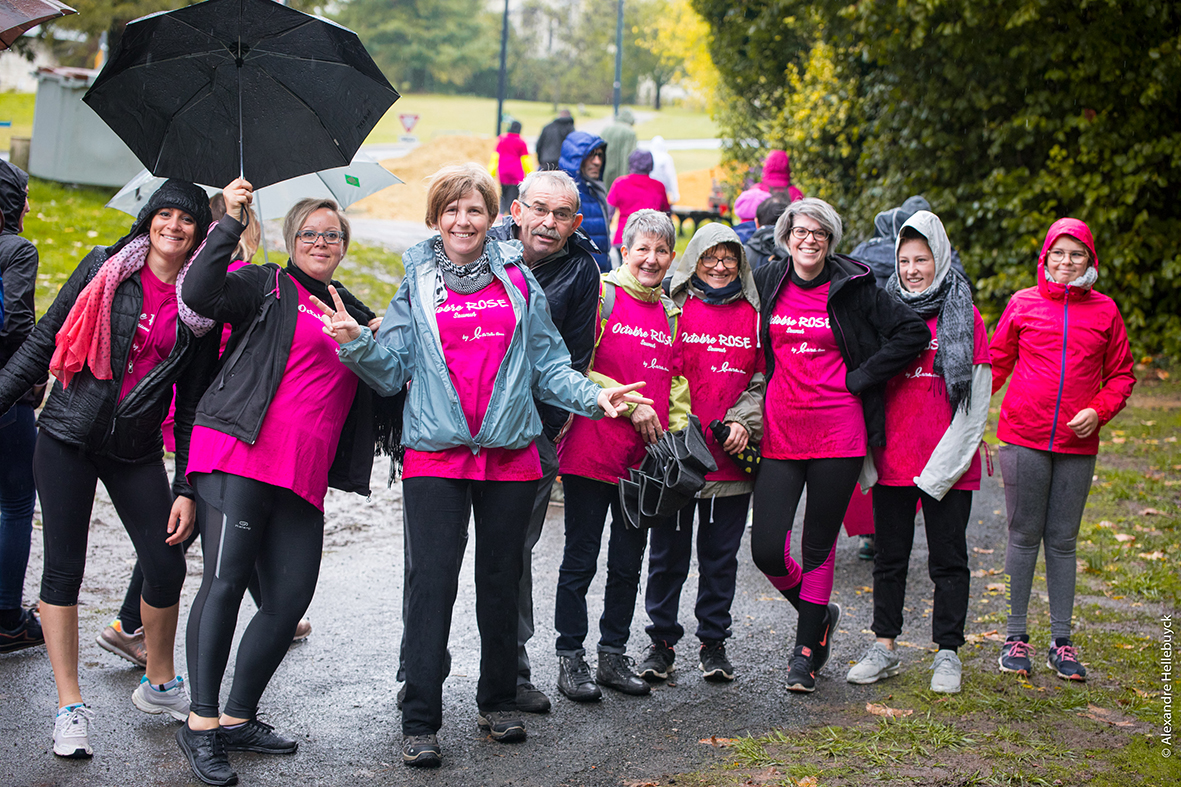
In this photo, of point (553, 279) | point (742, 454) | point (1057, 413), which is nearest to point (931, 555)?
point (1057, 413)

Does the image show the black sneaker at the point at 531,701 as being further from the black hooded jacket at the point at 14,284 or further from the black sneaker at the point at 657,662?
the black hooded jacket at the point at 14,284

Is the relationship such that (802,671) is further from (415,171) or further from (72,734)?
(415,171)

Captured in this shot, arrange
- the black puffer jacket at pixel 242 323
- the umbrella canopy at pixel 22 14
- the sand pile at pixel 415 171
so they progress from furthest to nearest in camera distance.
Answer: the sand pile at pixel 415 171
the umbrella canopy at pixel 22 14
the black puffer jacket at pixel 242 323

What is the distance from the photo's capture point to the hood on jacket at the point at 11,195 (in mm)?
4535

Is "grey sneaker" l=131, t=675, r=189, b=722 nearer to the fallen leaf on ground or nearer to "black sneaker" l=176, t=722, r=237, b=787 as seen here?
"black sneaker" l=176, t=722, r=237, b=787

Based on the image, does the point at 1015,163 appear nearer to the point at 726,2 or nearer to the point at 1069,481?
the point at 726,2

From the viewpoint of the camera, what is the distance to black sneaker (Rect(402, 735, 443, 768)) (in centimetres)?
380

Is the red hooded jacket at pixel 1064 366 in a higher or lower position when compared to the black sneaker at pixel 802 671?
higher

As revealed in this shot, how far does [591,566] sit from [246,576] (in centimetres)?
147

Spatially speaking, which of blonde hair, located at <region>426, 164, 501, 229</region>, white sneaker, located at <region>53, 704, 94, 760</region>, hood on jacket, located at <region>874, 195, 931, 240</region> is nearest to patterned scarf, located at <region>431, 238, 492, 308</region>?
blonde hair, located at <region>426, 164, 501, 229</region>

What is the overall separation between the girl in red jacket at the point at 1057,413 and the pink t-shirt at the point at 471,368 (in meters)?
2.52

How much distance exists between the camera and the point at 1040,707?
4.46 metres

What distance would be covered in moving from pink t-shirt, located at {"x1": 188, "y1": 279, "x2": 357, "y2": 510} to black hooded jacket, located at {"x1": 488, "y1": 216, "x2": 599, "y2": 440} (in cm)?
87

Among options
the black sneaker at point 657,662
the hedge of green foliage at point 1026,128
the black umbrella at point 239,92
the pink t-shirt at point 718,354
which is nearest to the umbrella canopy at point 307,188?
the black umbrella at point 239,92
